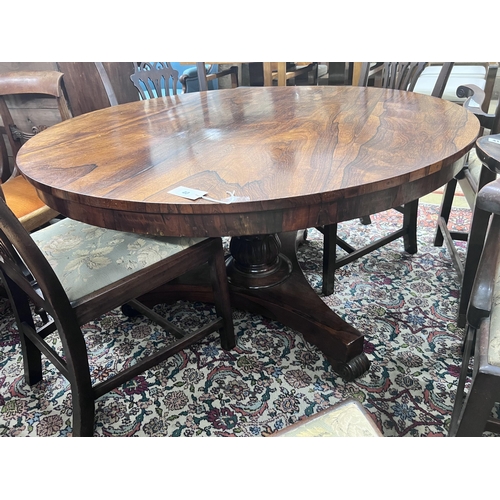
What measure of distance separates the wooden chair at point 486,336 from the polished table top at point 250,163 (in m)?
0.19

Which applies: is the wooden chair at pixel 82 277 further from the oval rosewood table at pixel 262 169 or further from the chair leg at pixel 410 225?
the chair leg at pixel 410 225

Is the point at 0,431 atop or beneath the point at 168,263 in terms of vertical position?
beneath

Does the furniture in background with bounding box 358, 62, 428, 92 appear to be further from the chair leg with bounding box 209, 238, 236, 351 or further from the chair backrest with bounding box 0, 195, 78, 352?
the chair backrest with bounding box 0, 195, 78, 352

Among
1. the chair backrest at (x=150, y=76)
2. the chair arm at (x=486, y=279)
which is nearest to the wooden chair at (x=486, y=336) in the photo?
→ the chair arm at (x=486, y=279)

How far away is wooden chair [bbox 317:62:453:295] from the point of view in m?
1.54

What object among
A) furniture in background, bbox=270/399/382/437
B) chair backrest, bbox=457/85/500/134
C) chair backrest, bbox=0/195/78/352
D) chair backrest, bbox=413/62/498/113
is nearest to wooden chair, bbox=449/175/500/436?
furniture in background, bbox=270/399/382/437

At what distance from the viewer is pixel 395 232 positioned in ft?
5.71

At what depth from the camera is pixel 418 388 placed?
3.96 ft

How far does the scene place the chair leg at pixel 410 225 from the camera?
174 centimetres

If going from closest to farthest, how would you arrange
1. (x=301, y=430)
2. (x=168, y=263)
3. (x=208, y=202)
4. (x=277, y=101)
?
(x=301, y=430) < (x=208, y=202) < (x=168, y=263) < (x=277, y=101)

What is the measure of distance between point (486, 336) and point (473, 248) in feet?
2.11

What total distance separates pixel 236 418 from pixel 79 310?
1.77 ft

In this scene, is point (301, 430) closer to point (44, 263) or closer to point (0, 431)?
point (44, 263)
